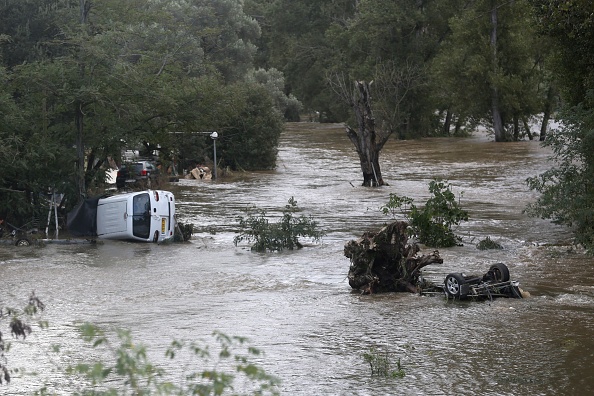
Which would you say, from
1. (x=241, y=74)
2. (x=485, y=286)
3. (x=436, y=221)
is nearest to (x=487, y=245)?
(x=436, y=221)

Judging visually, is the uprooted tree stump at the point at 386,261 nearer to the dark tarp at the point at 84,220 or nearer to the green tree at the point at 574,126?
the green tree at the point at 574,126

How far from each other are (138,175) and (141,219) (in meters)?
12.7

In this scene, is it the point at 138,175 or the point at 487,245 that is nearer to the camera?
the point at 487,245

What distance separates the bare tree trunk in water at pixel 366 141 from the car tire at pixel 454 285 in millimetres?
22654

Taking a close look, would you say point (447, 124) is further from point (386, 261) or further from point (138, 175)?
point (386, 261)

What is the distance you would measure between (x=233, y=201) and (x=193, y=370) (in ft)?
78.1

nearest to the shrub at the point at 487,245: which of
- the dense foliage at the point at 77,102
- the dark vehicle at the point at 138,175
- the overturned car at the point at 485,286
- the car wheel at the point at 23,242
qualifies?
the overturned car at the point at 485,286

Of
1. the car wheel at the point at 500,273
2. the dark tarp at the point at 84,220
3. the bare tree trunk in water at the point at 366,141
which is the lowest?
the car wheel at the point at 500,273

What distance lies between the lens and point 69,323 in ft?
51.3

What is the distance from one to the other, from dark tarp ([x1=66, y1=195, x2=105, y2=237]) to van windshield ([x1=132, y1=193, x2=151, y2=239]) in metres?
1.63

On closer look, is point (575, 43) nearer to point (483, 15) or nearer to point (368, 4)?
point (483, 15)

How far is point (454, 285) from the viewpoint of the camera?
1667cm

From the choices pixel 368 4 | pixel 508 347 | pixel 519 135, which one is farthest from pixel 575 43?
pixel 368 4

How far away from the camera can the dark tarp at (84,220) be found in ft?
86.6
